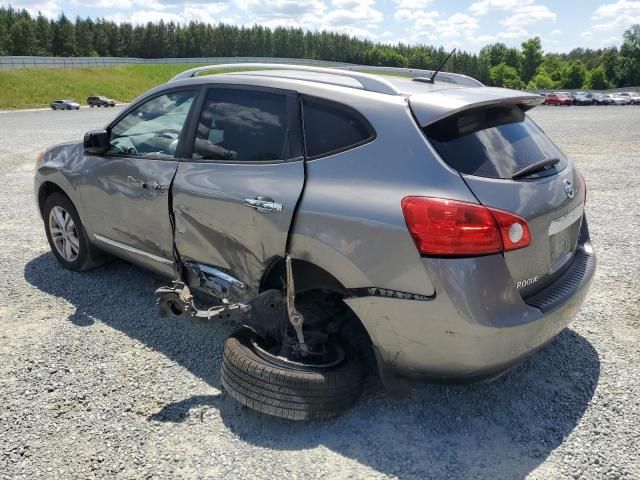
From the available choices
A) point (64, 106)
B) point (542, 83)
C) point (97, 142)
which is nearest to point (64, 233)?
point (97, 142)

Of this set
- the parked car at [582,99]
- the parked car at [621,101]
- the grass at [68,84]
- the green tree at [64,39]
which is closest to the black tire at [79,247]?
the grass at [68,84]

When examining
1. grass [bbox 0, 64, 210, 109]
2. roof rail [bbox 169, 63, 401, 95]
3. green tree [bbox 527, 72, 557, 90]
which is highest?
green tree [bbox 527, 72, 557, 90]

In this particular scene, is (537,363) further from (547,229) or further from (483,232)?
(483,232)

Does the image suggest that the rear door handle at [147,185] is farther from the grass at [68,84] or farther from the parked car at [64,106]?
the grass at [68,84]

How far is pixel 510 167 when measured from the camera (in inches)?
107

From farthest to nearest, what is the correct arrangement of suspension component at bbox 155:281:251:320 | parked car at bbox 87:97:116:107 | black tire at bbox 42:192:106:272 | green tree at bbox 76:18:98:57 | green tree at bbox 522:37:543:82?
green tree at bbox 522:37:543:82 < green tree at bbox 76:18:98:57 < parked car at bbox 87:97:116:107 < black tire at bbox 42:192:106:272 < suspension component at bbox 155:281:251:320

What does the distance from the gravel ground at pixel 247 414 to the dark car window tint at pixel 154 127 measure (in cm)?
125

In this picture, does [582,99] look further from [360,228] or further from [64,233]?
[360,228]

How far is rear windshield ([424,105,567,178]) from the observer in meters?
2.62

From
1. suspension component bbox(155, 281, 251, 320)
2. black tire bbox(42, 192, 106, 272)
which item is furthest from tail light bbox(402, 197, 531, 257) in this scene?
black tire bbox(42, 192, 106, 272)

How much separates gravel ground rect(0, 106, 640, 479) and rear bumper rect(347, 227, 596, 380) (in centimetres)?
42

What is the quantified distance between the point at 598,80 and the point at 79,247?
11060 cm

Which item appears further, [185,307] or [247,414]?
[185,307]

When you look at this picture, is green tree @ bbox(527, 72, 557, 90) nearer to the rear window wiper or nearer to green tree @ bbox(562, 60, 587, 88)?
green tree @ bbox(562, 60, 587, 88)
